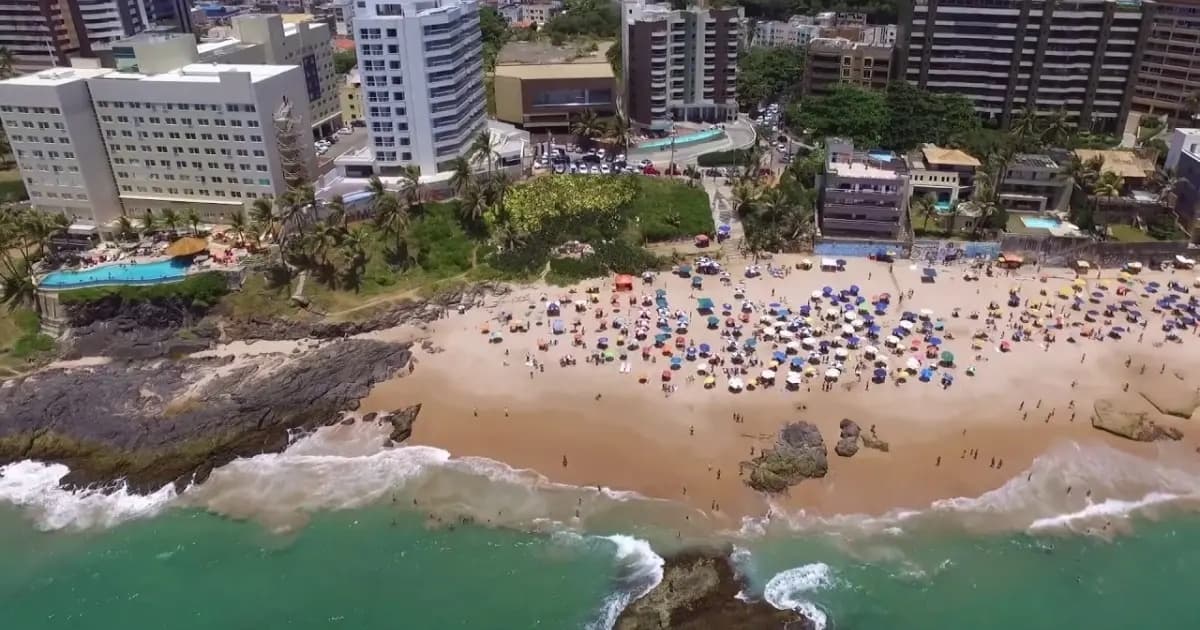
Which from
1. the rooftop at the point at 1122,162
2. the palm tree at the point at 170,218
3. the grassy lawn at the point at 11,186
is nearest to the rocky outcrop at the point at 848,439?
the rooftop at the point at 1122,162

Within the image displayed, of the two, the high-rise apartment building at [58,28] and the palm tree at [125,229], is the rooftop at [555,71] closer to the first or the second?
the palm tree at [125,229]

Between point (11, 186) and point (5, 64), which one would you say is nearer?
point (11, 186)

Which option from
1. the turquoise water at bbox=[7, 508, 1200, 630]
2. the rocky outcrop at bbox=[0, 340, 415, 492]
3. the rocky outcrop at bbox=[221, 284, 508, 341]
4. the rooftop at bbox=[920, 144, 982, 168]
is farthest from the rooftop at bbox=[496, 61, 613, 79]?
the turquoise water at bbox=[7, 508, 1200, 630]

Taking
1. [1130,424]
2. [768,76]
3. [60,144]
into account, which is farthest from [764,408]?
[768,76]

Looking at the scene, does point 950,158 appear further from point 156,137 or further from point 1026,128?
point 156,137

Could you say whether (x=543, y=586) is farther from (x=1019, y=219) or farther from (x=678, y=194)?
(x=1019, y=219)

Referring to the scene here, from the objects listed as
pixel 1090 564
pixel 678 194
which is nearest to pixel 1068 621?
pixel 1090 564
